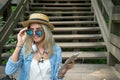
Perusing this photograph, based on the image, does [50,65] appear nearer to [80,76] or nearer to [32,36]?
[32,36]

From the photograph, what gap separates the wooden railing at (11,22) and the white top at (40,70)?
137 inches

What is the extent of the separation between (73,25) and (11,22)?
222 cm

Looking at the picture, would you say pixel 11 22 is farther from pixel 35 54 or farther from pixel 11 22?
pixel 35 54

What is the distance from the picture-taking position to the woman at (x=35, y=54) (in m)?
2.54

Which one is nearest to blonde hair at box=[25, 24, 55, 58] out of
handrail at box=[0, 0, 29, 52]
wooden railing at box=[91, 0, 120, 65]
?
wooden railing at box=[91, 0, 120, 65]

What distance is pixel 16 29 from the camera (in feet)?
24.0

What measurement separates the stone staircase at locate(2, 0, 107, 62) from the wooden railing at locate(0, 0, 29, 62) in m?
0.25

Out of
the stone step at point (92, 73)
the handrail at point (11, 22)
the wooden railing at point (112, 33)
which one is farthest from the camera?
the handrail at point (11, 22)

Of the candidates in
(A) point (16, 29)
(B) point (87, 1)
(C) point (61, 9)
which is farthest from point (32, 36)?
(B) point (87, 1)

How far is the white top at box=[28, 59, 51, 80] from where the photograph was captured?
2539mm

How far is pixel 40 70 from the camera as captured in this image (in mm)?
2551

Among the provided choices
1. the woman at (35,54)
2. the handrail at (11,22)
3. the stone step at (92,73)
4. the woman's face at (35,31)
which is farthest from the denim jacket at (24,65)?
the handrail at (11,22)

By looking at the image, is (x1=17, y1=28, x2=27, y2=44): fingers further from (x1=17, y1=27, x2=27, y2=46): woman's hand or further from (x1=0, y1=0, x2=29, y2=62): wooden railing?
(x1=0, y1=0, x2=29, y2=62): wooden railing

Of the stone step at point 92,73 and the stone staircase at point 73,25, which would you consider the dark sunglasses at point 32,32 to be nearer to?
the stone step at point 92,73
